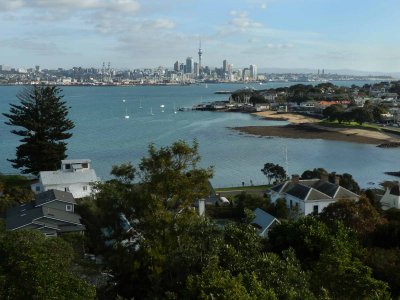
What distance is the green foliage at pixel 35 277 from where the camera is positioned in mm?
7262

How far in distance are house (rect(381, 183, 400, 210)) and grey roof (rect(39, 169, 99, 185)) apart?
12597 mm

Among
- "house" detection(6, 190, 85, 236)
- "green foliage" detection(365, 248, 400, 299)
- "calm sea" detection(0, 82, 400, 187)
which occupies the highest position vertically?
"green foliage" detection(365, 248, 400, 299)

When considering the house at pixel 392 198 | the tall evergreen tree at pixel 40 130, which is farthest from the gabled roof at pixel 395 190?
the tall evergreen tree at pixel 40 130

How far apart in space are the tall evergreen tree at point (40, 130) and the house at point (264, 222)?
1408 centimetres

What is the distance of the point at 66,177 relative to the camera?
956 inches

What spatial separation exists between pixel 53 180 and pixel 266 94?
9200 cm

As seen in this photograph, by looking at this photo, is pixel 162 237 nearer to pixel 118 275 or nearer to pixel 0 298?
pixel 118 275

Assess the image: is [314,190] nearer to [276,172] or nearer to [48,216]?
[276,172]

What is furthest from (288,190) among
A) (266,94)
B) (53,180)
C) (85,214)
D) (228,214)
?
(266,94)

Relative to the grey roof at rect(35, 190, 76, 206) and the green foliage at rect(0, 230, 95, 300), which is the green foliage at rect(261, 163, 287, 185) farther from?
the green foliage at rect(0, 230, 95, 300)

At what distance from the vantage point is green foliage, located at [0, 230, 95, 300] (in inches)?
286

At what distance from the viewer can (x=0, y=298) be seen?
720cm

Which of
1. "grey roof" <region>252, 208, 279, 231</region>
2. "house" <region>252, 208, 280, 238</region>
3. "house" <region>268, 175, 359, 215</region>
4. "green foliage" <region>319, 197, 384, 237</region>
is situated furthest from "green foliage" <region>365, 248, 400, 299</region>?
"house" <region>268, 175, 359, 215</region>

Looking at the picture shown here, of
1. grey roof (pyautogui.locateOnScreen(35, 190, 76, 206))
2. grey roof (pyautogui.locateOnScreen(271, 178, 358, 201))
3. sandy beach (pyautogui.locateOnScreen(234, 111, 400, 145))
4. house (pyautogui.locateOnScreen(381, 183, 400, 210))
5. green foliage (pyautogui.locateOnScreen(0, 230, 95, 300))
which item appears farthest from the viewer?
sandy beach (pyautogui.locateOnScreen(234, 111, 400, 145))
